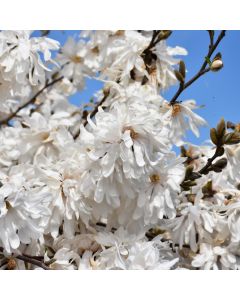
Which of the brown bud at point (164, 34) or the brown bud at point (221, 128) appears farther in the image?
the brown bud at point (164, 34)

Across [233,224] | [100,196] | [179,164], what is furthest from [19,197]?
[233,224]

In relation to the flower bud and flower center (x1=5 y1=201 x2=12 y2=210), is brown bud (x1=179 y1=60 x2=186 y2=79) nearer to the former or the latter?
the flower bud

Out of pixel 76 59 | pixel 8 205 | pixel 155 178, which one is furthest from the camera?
pixel 76 59

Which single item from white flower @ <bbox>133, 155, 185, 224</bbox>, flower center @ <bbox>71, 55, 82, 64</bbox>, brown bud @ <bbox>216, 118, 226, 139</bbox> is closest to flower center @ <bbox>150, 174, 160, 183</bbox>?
white flower @ <bbox>133, 155, 185, 224</bbox>

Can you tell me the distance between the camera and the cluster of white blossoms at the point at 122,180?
91 centimetres

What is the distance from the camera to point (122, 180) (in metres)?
0.92

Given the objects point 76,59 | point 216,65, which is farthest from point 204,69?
point 76,59

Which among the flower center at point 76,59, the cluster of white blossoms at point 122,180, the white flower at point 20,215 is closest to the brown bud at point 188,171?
the cluster of white blossoms at point 122,180

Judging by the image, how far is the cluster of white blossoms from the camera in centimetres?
91

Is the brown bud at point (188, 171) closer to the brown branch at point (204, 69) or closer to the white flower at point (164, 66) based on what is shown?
the brown branch at point (204, 69)

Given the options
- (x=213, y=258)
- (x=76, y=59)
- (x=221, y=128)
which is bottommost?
(x=213, y=258)

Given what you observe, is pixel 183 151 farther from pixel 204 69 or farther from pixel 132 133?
pixel 132 133

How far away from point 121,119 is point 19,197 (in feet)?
0.68

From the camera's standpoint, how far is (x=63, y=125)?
120 centimetres
